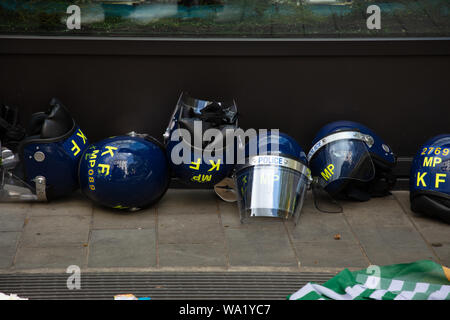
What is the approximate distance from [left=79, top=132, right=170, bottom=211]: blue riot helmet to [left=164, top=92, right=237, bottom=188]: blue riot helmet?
0.49ft

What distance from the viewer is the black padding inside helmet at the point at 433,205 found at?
531 cm

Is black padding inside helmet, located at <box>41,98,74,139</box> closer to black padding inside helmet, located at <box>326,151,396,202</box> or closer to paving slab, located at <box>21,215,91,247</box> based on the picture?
paving slab, located at <box>21,215,91,247</box>

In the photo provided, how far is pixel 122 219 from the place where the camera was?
5.38 metres

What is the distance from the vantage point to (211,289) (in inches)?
176

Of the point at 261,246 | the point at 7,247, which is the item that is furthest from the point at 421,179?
the point at 7,247

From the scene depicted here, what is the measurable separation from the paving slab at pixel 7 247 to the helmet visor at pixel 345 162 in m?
2.48

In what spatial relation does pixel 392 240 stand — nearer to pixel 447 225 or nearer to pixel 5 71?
pixel 447 225

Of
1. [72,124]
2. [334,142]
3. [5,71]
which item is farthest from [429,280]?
[5,71]

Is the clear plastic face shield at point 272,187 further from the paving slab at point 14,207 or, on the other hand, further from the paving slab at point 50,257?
the paving slab at point 14,207

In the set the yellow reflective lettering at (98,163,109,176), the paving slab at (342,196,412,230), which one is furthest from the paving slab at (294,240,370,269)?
the yellow reflective lettering at (98,163,109,176)

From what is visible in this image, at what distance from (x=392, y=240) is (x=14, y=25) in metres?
3.67

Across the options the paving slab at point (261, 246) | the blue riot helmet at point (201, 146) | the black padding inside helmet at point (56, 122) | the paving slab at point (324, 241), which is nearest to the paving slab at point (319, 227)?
the paving slab at point (324, 241)
